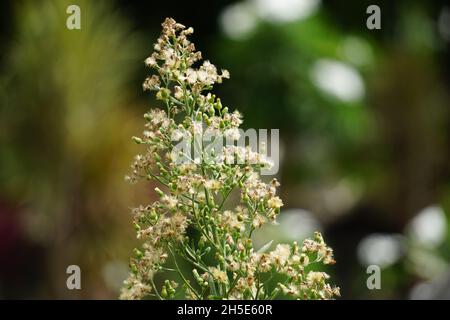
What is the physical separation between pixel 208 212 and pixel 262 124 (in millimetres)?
6775

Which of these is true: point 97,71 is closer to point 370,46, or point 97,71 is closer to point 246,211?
point 370,46

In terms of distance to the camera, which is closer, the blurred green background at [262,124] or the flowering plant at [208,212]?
the flowering plant at [208,212]

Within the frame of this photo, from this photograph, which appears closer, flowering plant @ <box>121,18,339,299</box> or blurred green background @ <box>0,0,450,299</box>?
flowering plant @ <box>121,18,339,299</box>

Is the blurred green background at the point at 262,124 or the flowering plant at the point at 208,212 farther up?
the blurred green background at the point at 262,124

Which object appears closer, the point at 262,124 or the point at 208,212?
the point at 208,212

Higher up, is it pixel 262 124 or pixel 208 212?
pixel 262 124

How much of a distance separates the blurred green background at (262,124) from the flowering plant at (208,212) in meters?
1.97

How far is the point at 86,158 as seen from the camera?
6.47 m

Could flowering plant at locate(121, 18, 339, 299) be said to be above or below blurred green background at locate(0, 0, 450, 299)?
below

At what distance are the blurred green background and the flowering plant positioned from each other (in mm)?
1969

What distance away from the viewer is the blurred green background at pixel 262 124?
6.43 metres

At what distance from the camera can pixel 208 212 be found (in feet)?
4.58

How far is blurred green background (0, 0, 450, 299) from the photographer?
643 cm

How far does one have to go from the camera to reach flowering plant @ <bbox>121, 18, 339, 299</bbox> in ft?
4.47
